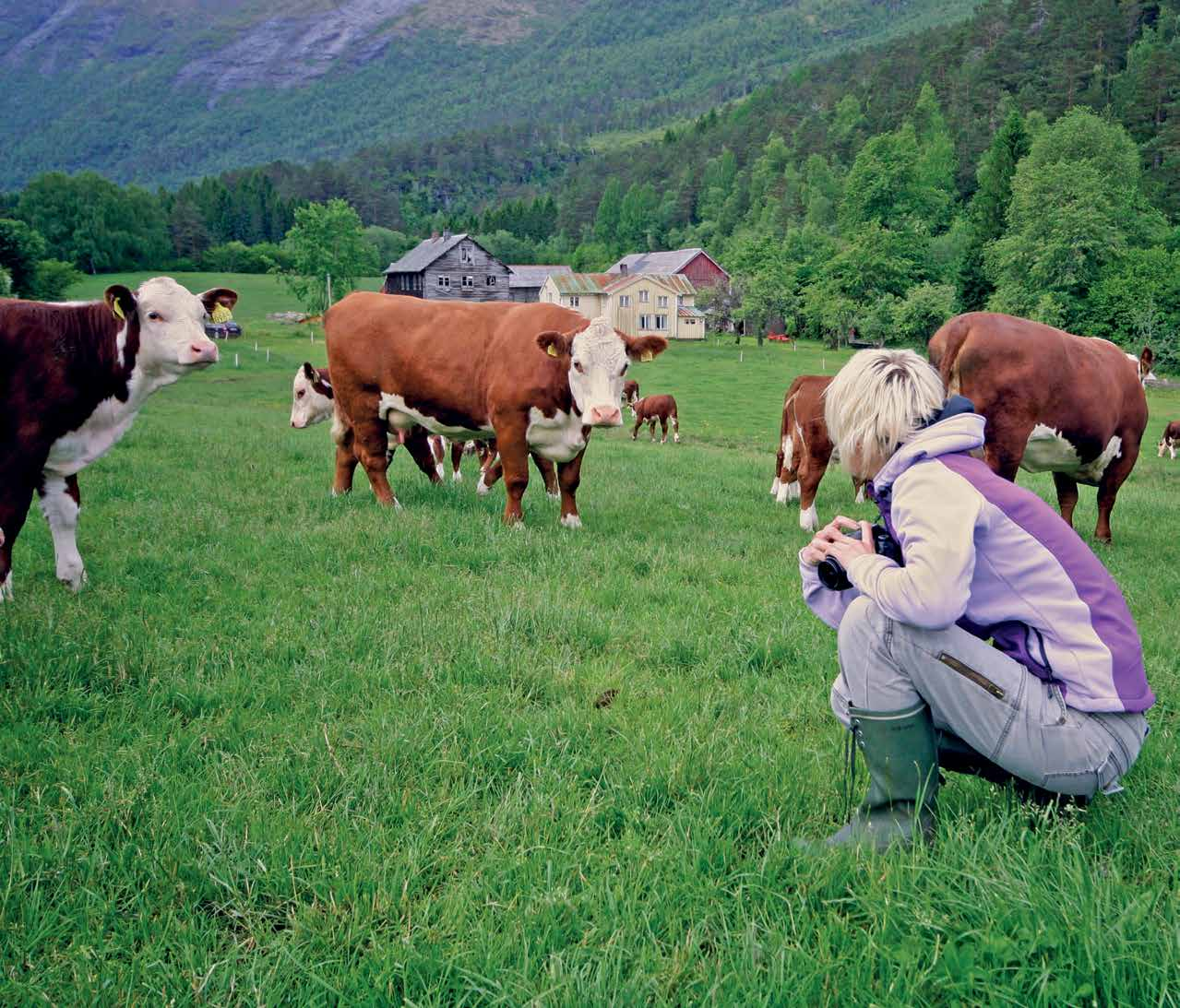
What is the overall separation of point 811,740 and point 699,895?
128 centimetres

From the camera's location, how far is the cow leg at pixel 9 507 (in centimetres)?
579

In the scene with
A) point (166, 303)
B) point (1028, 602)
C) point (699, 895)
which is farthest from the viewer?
point (166, 303)

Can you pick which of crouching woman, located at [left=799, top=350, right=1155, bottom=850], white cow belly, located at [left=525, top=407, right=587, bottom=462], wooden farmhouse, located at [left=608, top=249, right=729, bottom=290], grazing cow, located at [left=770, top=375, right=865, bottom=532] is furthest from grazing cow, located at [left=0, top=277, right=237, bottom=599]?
wooden farmhouse, located at [left=608, top=249, right=729, bottom=290]

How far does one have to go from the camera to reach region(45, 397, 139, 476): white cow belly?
20.9 ft

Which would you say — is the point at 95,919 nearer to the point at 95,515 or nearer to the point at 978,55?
the point at 95,515

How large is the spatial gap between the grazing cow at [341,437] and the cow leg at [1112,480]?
7571 millimetres

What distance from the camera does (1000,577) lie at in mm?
2850

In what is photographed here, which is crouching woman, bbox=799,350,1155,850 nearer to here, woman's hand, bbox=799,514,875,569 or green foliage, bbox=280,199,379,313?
woman's hand, bbox=799,514,875,569

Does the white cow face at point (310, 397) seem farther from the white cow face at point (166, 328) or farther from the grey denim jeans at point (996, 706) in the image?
the grey denim jeans at point (996, 706)

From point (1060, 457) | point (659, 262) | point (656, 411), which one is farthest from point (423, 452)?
point (659, 262)

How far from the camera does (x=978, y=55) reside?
111438 mm

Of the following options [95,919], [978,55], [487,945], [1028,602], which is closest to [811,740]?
[1028,602]

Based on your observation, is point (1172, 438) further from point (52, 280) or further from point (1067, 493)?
point (52, 280)

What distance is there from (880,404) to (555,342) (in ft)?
17.9
